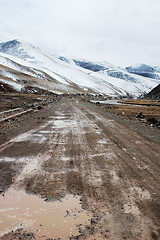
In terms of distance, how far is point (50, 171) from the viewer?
5.73 metres

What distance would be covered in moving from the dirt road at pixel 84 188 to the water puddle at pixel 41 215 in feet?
0.06

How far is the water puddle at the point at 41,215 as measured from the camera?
3.33 metres

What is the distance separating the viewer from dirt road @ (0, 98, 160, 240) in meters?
3.39

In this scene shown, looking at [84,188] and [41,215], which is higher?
[84,188]

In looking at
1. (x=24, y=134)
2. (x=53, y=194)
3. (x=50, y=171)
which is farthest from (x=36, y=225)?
(x=24, y=134)

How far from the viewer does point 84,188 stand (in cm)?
477

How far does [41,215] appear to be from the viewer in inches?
148

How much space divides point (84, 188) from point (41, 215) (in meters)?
1.36

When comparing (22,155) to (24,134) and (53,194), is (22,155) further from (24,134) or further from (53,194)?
(24,134)

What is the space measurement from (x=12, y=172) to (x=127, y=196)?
132 inches

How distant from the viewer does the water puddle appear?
333cm

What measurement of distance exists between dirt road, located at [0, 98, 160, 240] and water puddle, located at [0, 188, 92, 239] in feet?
0.06

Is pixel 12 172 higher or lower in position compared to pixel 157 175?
lower

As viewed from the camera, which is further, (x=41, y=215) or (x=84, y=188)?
(x=84, y=188)
